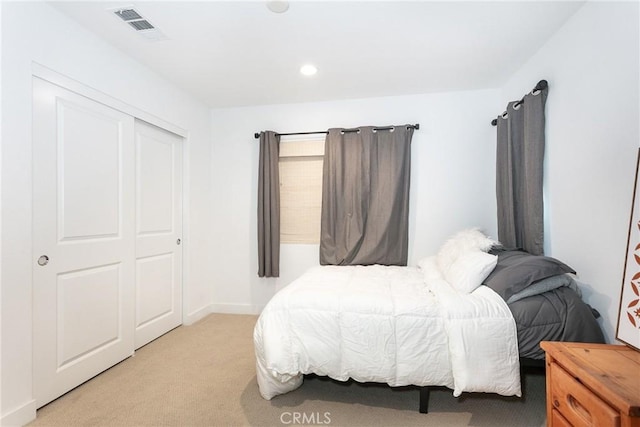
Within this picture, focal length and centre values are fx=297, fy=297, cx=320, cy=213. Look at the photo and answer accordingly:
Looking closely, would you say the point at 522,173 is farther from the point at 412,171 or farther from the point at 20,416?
the point at 20,416

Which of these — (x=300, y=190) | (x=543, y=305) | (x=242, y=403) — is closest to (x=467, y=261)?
(x=543, y=305)

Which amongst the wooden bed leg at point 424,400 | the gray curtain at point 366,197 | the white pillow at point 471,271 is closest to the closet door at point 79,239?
the gray curtain at point 366,197

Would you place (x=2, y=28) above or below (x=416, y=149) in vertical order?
above

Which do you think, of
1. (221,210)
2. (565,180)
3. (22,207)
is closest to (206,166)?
(221,210)

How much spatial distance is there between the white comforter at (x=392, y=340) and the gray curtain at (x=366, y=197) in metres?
1.26

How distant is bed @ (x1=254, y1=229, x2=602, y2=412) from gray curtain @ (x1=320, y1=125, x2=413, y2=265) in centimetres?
121

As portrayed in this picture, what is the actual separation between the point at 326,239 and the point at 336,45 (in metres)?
1.92

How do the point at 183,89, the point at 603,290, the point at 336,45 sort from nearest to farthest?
1. the point at 603,290
2. the point at 336,45
3. the point at 183,89

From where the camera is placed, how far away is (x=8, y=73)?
1649mm

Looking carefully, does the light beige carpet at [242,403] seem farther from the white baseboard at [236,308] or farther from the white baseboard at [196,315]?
the white baseboard at [236,308]

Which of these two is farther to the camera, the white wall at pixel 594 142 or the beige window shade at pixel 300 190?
the beige window shade at pixel 300 190

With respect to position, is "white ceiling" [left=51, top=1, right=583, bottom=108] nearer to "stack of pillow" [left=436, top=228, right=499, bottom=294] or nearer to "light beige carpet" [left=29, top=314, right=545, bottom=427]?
"stack of pillow" [left=436, top=228, right=499, bottom=294]

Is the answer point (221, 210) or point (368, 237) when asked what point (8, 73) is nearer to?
point (221, 210)

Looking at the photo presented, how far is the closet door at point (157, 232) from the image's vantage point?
8.80 ft
